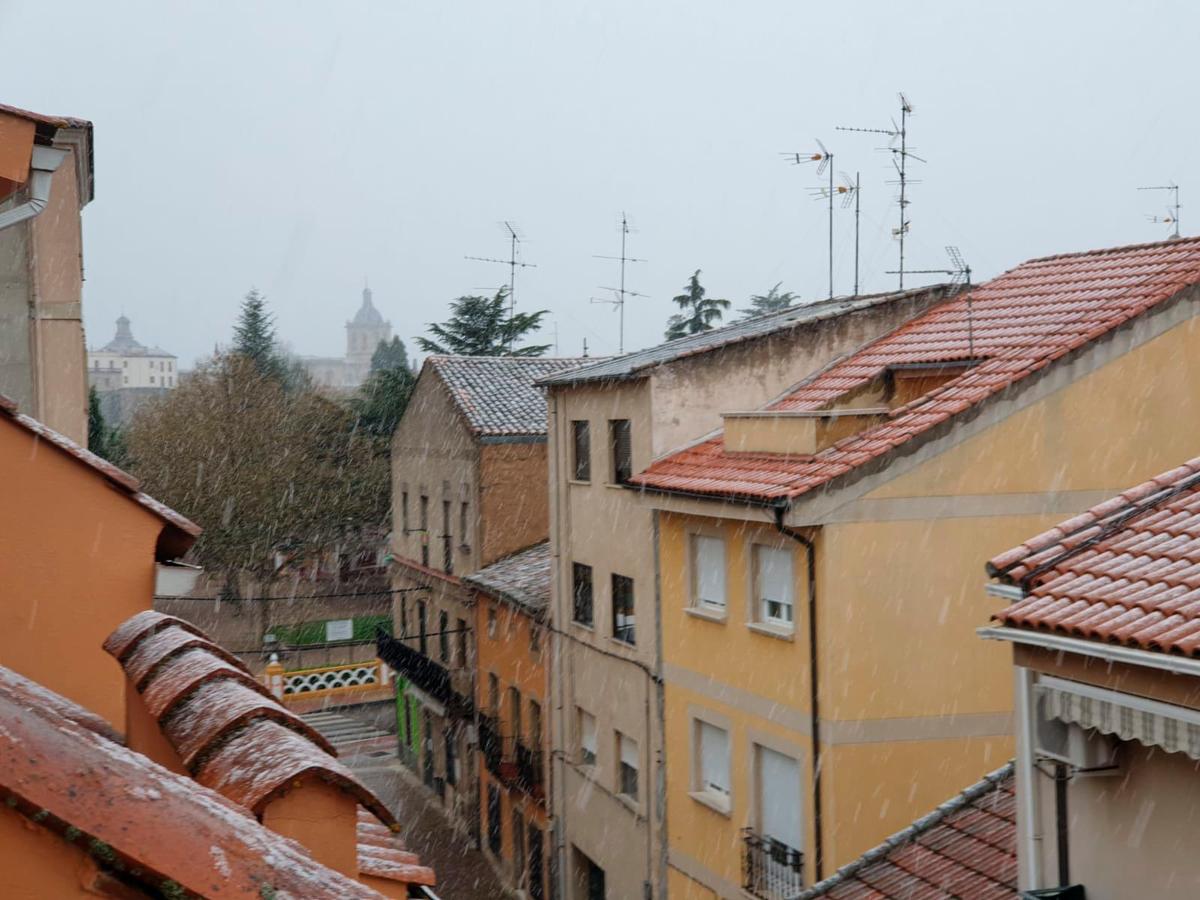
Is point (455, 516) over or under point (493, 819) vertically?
over

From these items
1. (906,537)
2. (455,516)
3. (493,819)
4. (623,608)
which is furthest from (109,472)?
(455,516)

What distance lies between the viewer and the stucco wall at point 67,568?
19.0 feet

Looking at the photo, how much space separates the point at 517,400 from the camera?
31.4m

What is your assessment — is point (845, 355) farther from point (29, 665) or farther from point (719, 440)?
point (29, 665)

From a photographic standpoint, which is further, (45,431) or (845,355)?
(845,355)

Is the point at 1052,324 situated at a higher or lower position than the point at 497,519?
higher

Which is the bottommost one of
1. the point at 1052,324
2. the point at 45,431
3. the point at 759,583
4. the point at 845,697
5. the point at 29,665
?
the point at 845,697

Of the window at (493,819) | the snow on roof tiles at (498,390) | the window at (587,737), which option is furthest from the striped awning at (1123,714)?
the window at (493,819)

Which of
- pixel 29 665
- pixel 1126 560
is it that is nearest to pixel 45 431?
pixel 29 665

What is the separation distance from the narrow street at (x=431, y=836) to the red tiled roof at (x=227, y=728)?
947 inches

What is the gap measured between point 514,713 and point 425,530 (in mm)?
8737

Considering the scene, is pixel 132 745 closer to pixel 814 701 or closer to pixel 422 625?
pixel 814 701

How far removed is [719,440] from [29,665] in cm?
1452

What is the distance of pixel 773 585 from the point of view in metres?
16.5
